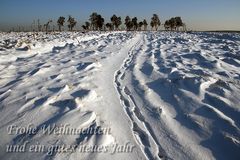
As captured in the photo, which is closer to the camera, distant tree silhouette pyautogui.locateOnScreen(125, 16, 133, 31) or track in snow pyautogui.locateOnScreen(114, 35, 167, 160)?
track in snow pyautogui.locateOnScreen(114, 35, 167, 160)

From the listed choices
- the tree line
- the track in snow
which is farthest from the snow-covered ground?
the tree line

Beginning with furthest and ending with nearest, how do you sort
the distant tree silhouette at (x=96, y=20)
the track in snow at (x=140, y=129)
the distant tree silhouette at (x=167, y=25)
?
the distant tree silhouette at (x=167, y=25) → the distant tree silhouette at (x=96, y=20) → the track in snow at (x=140, y=129)

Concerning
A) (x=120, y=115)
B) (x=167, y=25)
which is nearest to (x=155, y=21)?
(x=167, y=25)

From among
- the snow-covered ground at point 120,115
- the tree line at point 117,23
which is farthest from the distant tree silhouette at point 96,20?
the snow-covered ground at point 120,115

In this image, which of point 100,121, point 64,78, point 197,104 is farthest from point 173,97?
point 64,78

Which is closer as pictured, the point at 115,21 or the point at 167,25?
the point at 115,21

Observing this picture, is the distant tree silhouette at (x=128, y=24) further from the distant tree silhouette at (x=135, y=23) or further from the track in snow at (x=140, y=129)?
the track in snow at (x=140, y=129)

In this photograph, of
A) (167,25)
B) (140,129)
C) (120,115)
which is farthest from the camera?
(167,25)

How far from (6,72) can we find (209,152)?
5.03 meters

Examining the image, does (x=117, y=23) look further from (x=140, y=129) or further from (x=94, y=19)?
(x=140, y=129)

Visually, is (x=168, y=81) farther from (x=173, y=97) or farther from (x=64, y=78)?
(x=64, y=78)

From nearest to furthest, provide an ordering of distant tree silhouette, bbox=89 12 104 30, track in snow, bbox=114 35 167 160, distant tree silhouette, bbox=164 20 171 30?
track in snow, bbox=114 35 167 160
distant tree silhouette, bbox=89 12 104 30
distant tree silhouette, bbox=164 20 171 30

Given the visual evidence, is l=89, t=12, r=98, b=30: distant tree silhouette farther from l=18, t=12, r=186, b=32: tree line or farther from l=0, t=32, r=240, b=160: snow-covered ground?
l=0, t=32, r=240, b=160: snow-covered ground

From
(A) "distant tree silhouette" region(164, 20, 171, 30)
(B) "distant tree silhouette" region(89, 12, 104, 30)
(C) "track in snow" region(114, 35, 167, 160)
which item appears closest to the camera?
(C) "track in snow" region(114, 35, 167, 160)
